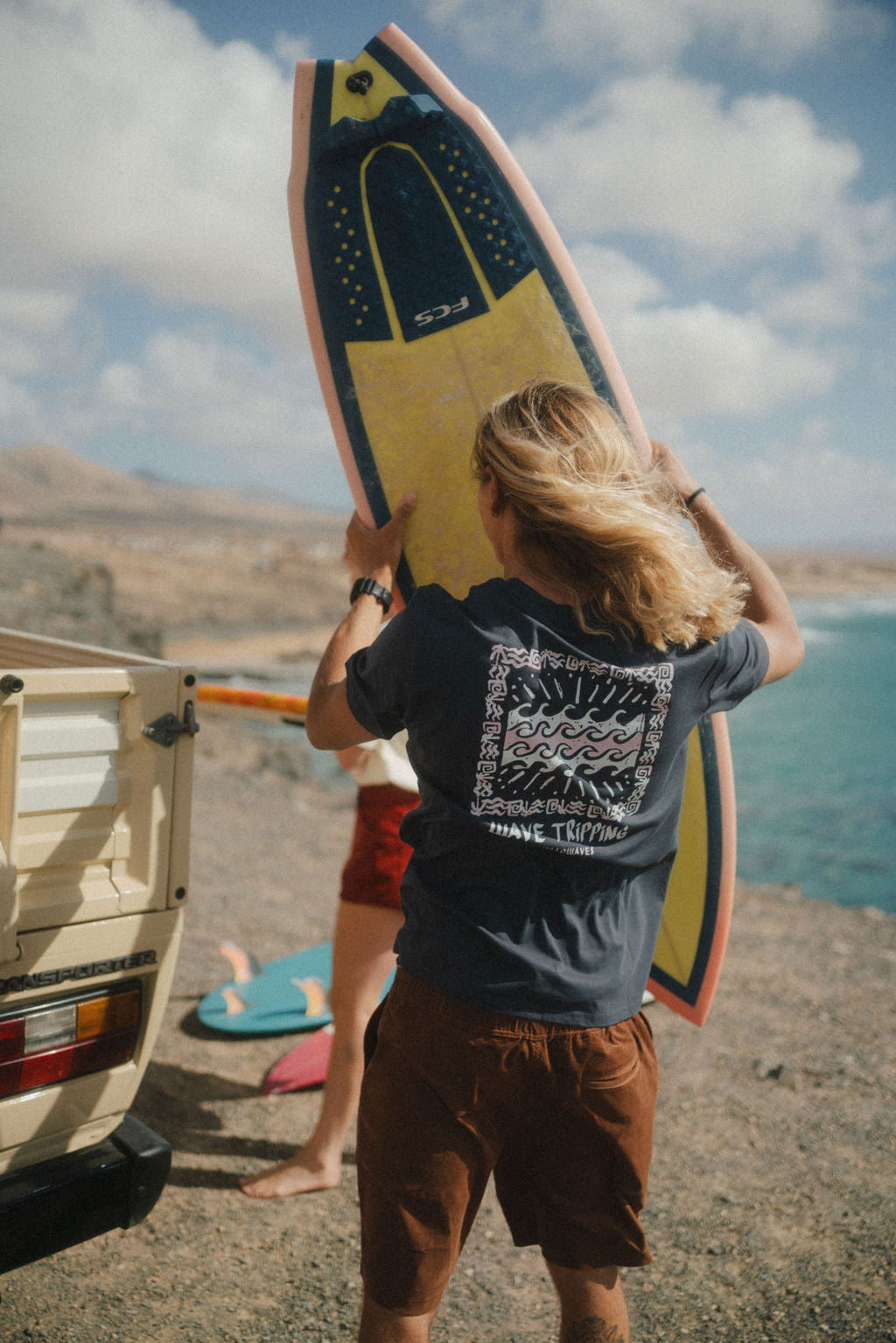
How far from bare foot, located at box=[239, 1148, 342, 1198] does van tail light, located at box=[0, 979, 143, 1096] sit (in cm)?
94

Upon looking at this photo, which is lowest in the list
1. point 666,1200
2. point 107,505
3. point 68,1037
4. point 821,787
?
point 821,787

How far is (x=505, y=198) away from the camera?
2.69 metres

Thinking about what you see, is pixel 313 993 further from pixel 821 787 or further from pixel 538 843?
pixel 821 787

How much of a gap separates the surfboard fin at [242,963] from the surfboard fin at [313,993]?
0.22 meters

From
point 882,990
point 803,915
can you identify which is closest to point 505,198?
point 882,990

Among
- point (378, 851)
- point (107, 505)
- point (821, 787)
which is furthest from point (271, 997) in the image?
point (107, 505)

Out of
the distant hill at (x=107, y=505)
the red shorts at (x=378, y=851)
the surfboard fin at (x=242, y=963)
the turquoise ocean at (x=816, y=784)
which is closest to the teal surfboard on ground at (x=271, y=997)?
the surfboard fin at (x=242, y=963)

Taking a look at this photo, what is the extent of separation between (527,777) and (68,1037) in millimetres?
1156

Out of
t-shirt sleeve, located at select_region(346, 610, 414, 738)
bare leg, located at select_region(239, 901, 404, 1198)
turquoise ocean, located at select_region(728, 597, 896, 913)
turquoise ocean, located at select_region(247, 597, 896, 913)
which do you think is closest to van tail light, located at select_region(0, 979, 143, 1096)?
bare leg, located at select_region(239, 901, 404, 1198)

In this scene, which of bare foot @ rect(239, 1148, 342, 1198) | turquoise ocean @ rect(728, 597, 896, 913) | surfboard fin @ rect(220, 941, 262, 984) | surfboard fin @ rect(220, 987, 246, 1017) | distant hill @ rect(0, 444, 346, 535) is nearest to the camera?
bare foot @ rect(239, 1148, 342, 1198)

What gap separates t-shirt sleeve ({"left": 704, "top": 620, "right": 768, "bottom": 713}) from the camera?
1.43m

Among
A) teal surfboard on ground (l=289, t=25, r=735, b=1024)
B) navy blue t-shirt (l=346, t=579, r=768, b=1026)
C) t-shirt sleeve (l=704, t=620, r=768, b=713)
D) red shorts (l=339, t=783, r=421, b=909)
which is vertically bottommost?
red shorts (l=339, t=783, r=421, b=909)

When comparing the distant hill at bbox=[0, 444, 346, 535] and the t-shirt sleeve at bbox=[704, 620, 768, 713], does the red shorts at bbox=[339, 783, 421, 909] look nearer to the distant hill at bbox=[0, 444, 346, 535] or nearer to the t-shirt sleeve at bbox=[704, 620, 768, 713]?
the t-shirt sleeve at bbox=[704, 620, 768, 713]

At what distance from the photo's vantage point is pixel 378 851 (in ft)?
8.34
